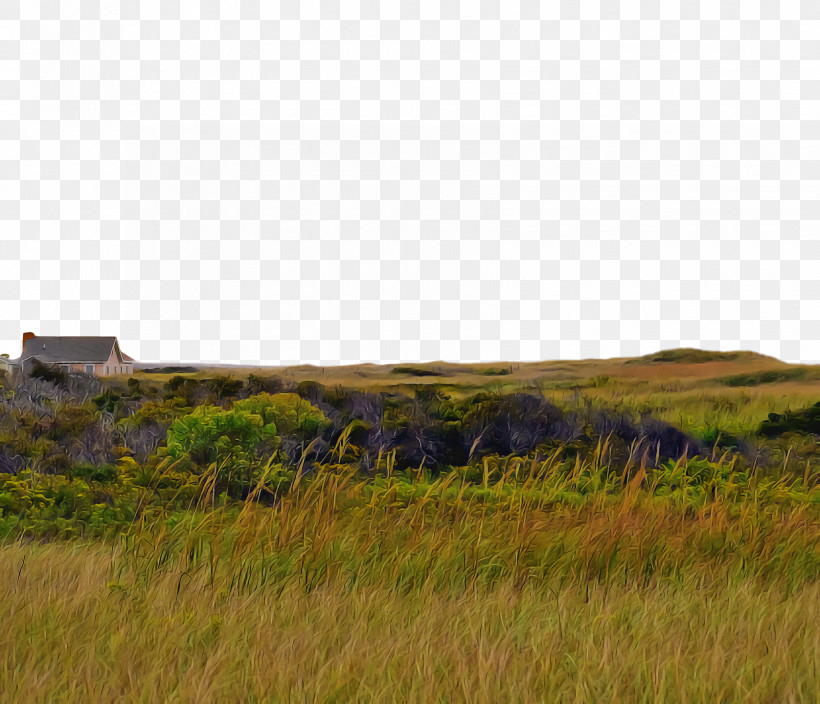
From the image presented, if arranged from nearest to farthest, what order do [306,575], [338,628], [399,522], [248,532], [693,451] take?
[338,628] → [306,575] → [248,532] → [399,522] → [693,451]

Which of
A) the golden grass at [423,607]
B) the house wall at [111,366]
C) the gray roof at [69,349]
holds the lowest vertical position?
the golden grass at [423,607]

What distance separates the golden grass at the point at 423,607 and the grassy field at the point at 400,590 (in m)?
0.02

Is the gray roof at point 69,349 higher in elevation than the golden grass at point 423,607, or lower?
higher

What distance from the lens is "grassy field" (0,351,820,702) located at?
3.39 meters

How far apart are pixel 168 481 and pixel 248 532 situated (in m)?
2.02

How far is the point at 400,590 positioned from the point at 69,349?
23029mm

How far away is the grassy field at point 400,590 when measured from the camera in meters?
3.39

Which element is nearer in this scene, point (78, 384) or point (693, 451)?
point (693, 451)

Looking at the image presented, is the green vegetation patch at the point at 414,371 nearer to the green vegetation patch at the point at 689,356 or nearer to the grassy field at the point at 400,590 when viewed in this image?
the green vegetation patch at the point at 689,356

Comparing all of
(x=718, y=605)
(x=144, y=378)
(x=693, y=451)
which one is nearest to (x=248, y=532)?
(x=718, y=605)

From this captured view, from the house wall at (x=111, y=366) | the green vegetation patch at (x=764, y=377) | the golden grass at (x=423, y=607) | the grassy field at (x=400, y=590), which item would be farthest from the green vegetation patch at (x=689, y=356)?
the house wall at (x=111, y=366)

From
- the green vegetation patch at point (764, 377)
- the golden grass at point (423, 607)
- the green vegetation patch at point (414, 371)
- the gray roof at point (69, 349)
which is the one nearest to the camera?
the golden grass at point (423, 607)

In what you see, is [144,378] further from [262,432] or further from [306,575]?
[306,575]

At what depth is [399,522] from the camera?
5918 millimetres
